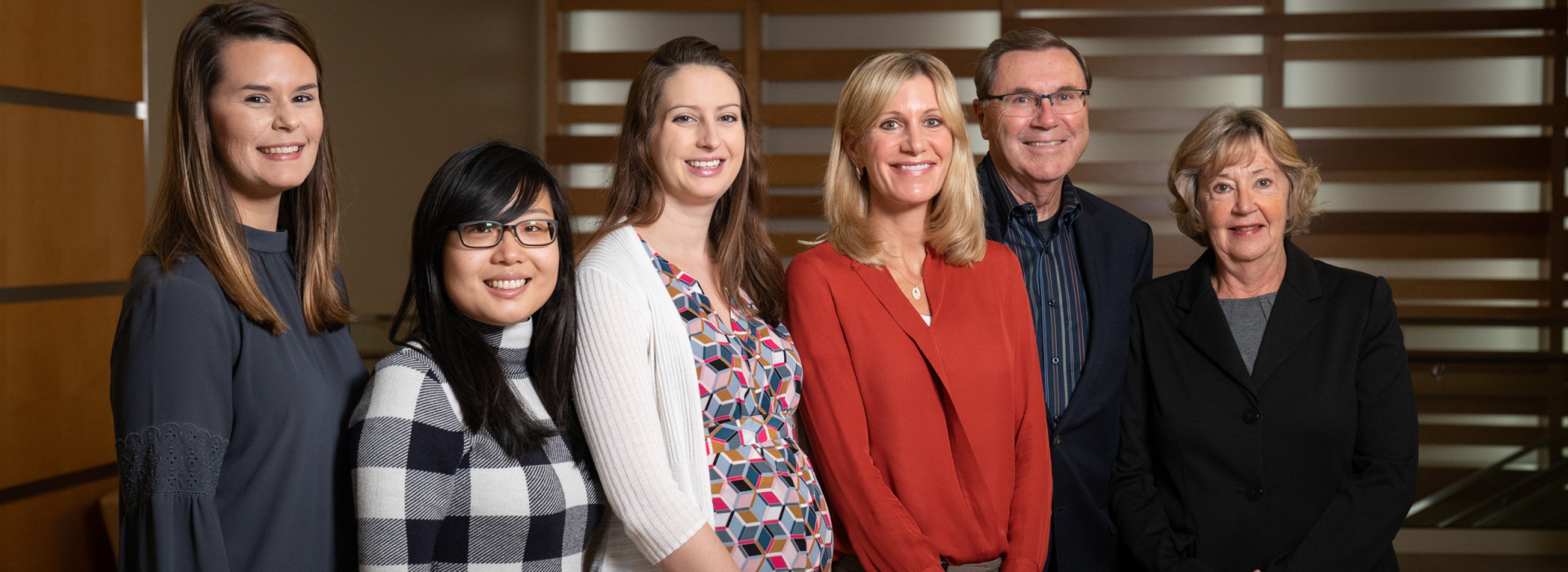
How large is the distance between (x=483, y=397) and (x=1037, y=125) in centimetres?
141

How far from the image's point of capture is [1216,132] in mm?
2016

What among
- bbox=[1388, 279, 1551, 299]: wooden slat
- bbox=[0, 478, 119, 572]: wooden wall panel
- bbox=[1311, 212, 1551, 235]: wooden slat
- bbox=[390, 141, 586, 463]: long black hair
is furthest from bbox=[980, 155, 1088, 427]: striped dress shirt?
bbox=[1388, 279, 1551, 299]: wooden slat

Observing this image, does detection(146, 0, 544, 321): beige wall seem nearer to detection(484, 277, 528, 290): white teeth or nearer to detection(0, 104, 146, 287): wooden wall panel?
detection(0, 104, 146, 287): wooden wall panel

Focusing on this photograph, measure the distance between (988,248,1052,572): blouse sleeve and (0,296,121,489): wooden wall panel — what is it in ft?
8.38

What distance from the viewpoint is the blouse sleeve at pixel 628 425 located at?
1.50 meters

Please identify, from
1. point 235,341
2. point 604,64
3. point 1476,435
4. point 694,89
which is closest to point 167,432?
point 235,341

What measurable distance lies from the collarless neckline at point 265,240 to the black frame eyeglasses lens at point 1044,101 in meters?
1.55

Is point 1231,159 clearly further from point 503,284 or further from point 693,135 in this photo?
point 503,284

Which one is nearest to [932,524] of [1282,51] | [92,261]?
[92,261]

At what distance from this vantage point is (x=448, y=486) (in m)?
1.39

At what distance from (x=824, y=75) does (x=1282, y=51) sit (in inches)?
99.5

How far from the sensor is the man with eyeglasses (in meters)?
2.10

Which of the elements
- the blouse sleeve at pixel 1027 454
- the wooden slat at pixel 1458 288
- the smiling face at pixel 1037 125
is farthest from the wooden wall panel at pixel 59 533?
the wooden slat at pixel 1458 288

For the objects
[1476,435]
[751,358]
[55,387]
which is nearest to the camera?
[751,358]
